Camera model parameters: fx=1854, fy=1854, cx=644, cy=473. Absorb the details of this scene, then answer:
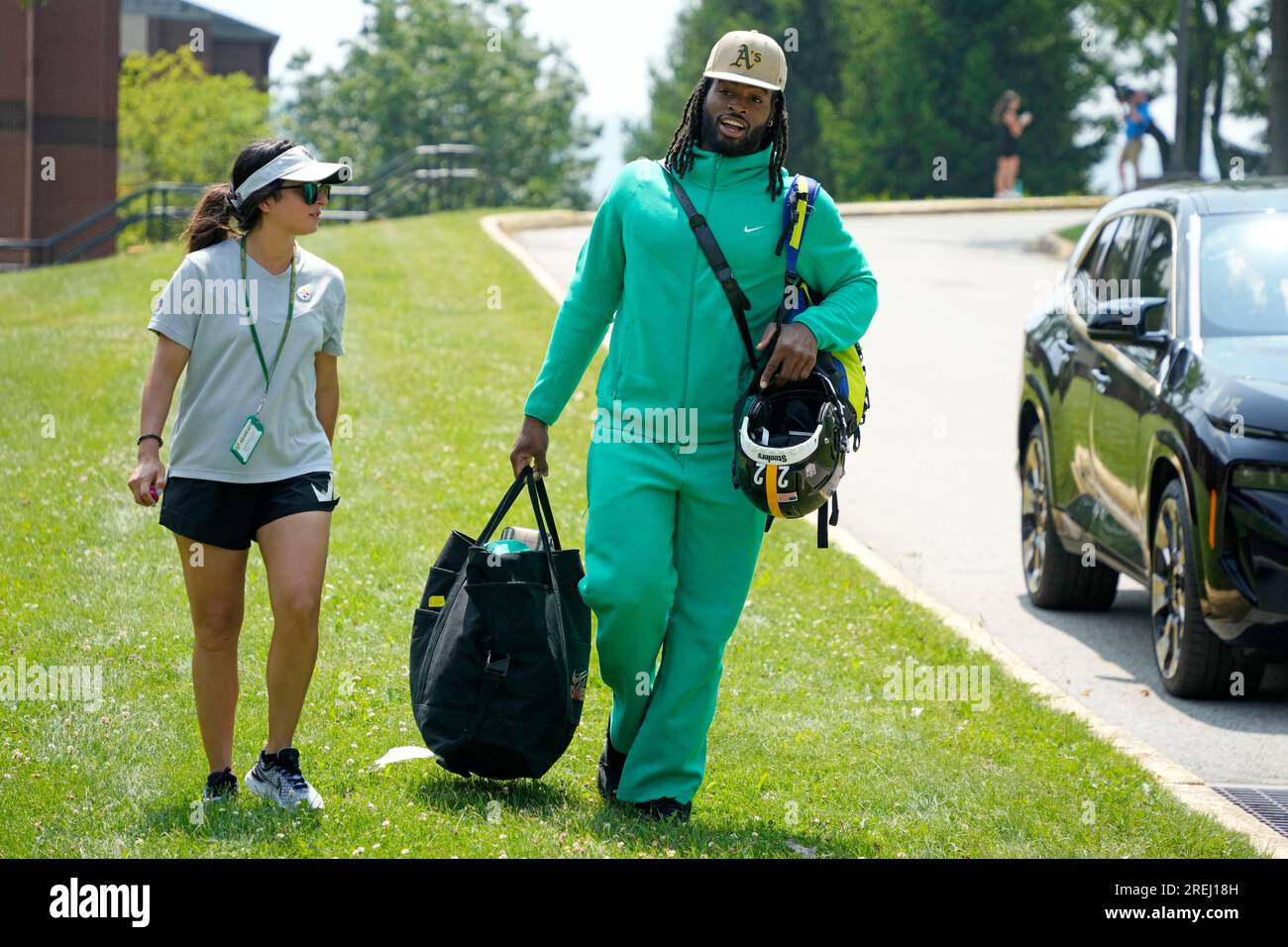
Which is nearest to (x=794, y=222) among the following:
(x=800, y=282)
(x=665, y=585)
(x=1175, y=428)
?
(x=800, y=282)

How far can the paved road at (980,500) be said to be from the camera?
7723 millimetres

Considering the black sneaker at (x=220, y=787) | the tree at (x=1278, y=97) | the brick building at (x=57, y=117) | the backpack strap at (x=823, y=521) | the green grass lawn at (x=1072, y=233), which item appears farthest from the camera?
the brick building at (x=57, y=117)

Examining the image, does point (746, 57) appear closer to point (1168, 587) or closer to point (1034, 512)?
point (1168, 587)

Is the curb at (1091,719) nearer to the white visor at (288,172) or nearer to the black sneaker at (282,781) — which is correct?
the black sneaker at (282,781)

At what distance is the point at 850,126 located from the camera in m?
62.0

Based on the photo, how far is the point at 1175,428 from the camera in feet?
26.1

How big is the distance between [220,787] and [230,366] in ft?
4.25

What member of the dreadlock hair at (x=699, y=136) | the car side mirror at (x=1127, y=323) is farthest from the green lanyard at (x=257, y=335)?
the car side mirror at (x=1127, y=323)

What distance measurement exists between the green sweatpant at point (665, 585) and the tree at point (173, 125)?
173 feet

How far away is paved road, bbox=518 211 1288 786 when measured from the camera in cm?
772

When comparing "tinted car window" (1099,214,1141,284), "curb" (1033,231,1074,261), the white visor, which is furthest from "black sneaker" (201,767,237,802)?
"curb" (1033,231,1074,261)

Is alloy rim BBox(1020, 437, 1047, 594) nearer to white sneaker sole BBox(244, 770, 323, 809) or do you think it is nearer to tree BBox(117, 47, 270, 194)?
white sneaker sole BBox(244, 770, 323, 809)
